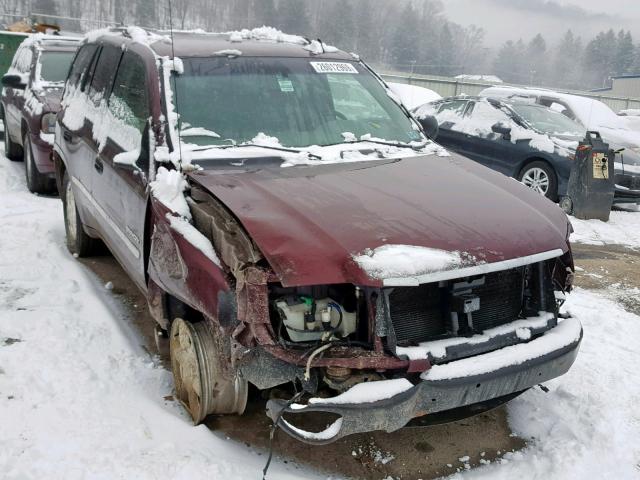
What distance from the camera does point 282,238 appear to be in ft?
8.89

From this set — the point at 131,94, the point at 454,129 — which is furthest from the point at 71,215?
the point at 454,129

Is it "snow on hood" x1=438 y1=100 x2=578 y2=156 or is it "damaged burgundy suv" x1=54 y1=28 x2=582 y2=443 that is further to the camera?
"snow on hood" x1=438 y1=100 x2=578 y2=156

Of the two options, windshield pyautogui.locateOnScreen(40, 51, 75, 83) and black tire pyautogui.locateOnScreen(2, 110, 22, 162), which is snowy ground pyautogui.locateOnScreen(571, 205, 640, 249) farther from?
black tire pyautogui.locateOnScreen(2, 110, 22, 162)

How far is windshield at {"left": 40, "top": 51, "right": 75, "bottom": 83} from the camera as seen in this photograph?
27.6ft

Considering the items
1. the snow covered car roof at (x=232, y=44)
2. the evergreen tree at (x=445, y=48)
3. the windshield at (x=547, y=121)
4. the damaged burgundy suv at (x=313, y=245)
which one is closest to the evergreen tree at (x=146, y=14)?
the windshield at (x=547, y=121)

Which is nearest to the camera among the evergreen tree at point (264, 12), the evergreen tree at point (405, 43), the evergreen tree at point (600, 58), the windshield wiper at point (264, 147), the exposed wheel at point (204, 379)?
the exposed wheel at point (204, 379)

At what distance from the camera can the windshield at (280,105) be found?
12.4ft

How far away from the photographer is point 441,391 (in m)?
2.71

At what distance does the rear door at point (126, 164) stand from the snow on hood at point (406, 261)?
1500 mm

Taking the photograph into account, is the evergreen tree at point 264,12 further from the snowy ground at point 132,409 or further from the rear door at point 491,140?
the snowy ground at point 132,409

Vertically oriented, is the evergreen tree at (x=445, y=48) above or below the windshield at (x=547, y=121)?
above

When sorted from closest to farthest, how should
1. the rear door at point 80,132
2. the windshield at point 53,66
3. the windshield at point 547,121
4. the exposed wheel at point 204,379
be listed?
the exposed wheel at point 204,379 < the rear door at point 80,132 < the windshield at point 53,66 < the windshield at point 547,121

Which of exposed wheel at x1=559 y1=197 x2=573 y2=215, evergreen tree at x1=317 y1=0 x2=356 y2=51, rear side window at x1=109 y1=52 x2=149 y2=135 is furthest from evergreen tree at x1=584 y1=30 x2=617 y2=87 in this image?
rear side window at x1=109 y1=52 x2=149 y2=135

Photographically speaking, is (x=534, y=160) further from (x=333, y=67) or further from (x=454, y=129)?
(x=333, y=67)
